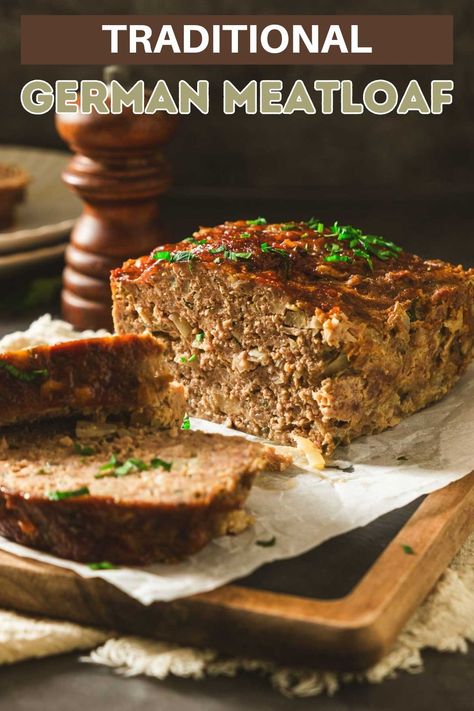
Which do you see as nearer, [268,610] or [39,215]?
[268,610]

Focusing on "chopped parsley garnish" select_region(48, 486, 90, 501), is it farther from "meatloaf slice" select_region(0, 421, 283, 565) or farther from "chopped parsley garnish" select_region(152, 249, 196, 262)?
"chopped parsley garnish" select_region(152, 249, 196, 262)

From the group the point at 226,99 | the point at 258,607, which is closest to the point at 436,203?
the point at 226,99

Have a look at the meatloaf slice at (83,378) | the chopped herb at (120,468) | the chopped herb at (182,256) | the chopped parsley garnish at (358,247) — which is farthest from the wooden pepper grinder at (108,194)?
the chopped herb at (120,468)

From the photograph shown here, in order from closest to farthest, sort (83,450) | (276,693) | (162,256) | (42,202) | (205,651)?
1. (276,693)
2. (205,651)
3. (83,450)
4. (162,256)
5. (42,202)

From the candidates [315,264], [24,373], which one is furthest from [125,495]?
[315,264]

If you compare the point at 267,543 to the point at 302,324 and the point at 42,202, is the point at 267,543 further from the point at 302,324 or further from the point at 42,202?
the point at 42,202

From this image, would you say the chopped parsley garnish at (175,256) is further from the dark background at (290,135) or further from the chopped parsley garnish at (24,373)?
the dark background at (290,135)
